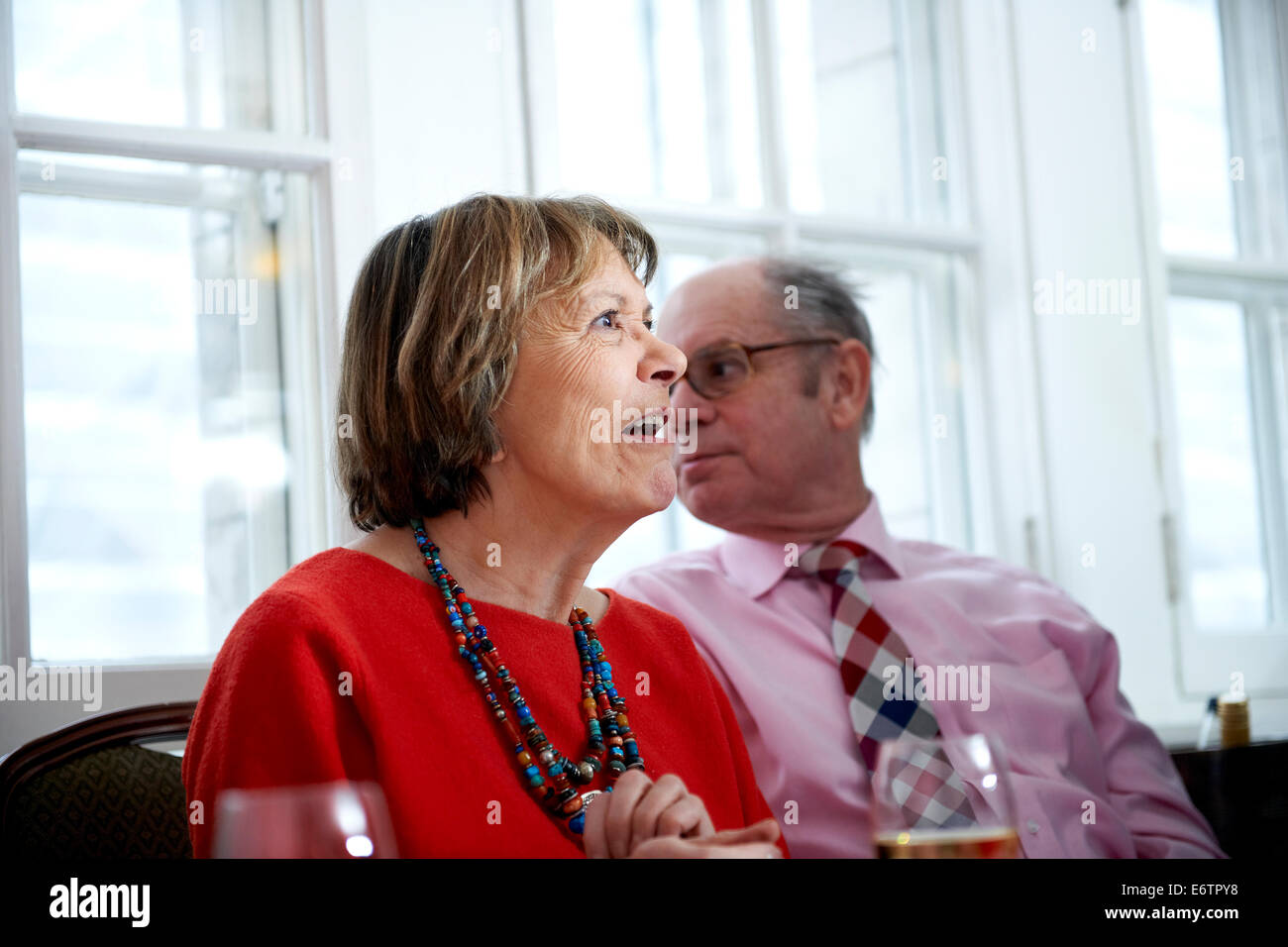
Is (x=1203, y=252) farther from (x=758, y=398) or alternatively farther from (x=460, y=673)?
(x=460, y=673)

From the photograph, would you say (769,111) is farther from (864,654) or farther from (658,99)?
(864,654)

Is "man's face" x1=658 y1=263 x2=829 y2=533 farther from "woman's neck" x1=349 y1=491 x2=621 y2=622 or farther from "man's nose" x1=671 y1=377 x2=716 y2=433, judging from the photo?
"woman's neck" x1=349 y1=491 x2=621 y2=622

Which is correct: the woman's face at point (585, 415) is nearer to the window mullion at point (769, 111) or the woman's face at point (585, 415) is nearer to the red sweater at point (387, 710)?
the red sweater at point (387, 710)

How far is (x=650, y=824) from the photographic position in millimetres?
843

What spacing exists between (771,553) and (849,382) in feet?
1.02

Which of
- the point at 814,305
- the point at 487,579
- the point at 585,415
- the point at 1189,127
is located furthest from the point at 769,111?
the point at 487,579

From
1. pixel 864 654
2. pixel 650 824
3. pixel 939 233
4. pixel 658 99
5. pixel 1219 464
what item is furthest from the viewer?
pixel 1219 464

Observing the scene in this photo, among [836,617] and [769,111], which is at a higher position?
[769,111]

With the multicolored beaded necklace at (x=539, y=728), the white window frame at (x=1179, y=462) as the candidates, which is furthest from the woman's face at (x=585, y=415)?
the white window frame at (x=1179, y=462)

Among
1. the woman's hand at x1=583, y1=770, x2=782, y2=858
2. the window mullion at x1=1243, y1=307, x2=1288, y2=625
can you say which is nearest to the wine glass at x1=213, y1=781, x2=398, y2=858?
the woman's hand at x1=583, y1=770, x2=782, y2=858

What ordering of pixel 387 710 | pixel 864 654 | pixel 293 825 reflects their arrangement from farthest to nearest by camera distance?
1. pixel 864 654
2. pixel 387 710
3. pixel 293 825

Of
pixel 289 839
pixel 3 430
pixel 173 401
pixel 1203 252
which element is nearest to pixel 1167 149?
pixel 1203 252

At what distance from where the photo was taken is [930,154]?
2.54 meters
